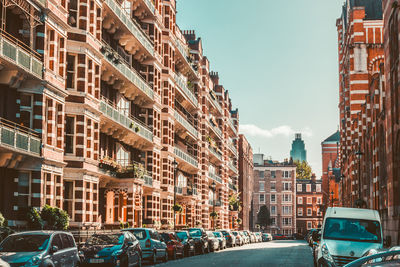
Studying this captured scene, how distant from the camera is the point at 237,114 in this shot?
126938 millimetres

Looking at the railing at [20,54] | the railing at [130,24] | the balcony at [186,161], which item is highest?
the railing at [130,24]

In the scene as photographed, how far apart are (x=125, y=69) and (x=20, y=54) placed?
57.9 ft

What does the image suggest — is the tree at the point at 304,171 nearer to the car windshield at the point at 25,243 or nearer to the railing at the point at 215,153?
the railing at the point at 215,153

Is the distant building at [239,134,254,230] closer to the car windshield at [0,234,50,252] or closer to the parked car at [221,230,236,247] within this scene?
the parked car at [221,230,236,247]

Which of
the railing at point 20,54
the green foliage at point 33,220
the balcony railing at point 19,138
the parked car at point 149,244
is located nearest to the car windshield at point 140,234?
the parked car at point 149,244

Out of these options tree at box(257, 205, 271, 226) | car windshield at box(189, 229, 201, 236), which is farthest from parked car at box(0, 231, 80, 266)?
tree at box(257, 205, 271, 226)

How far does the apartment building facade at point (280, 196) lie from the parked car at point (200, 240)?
109924 mm

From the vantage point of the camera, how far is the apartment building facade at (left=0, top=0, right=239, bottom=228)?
30.5 meters

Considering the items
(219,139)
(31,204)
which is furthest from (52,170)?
(219,139)

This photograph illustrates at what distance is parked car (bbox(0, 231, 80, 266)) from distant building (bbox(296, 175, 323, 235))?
5612 inches

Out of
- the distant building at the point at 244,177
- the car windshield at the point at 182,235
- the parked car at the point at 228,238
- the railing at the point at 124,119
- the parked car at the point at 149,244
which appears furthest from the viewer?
the distant building at the point at 244,177

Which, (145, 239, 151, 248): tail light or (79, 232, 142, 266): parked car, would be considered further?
(145, 239, 151, 248): tail light

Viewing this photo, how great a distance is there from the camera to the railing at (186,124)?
64.6 meters

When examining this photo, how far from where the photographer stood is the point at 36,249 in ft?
63.0
